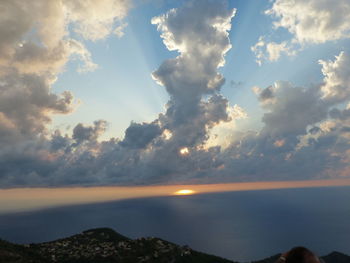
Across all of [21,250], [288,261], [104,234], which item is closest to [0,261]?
[21,250]

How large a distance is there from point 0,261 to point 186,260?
182ft

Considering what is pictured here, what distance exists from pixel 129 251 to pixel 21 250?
3562 centimetres

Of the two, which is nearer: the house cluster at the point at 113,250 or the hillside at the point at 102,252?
the hillside at the point at 102,252

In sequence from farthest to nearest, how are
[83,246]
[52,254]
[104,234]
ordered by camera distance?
[104,234] → [83,246] → [52,254]

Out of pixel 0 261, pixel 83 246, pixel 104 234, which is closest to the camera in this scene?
pixel 0 261

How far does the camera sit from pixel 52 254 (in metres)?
94.6

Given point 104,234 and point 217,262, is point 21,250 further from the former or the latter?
point 217,262

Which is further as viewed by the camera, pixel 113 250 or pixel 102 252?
pixel 113 250

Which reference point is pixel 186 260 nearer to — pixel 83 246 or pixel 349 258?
pixel 83 246

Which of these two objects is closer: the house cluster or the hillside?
the hillside

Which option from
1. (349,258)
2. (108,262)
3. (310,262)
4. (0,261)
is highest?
(310,262)

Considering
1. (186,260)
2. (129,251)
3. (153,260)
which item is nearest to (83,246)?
(129,251)

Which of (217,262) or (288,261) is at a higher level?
(288,261)

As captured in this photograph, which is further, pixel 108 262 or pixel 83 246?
pixel 83 246
